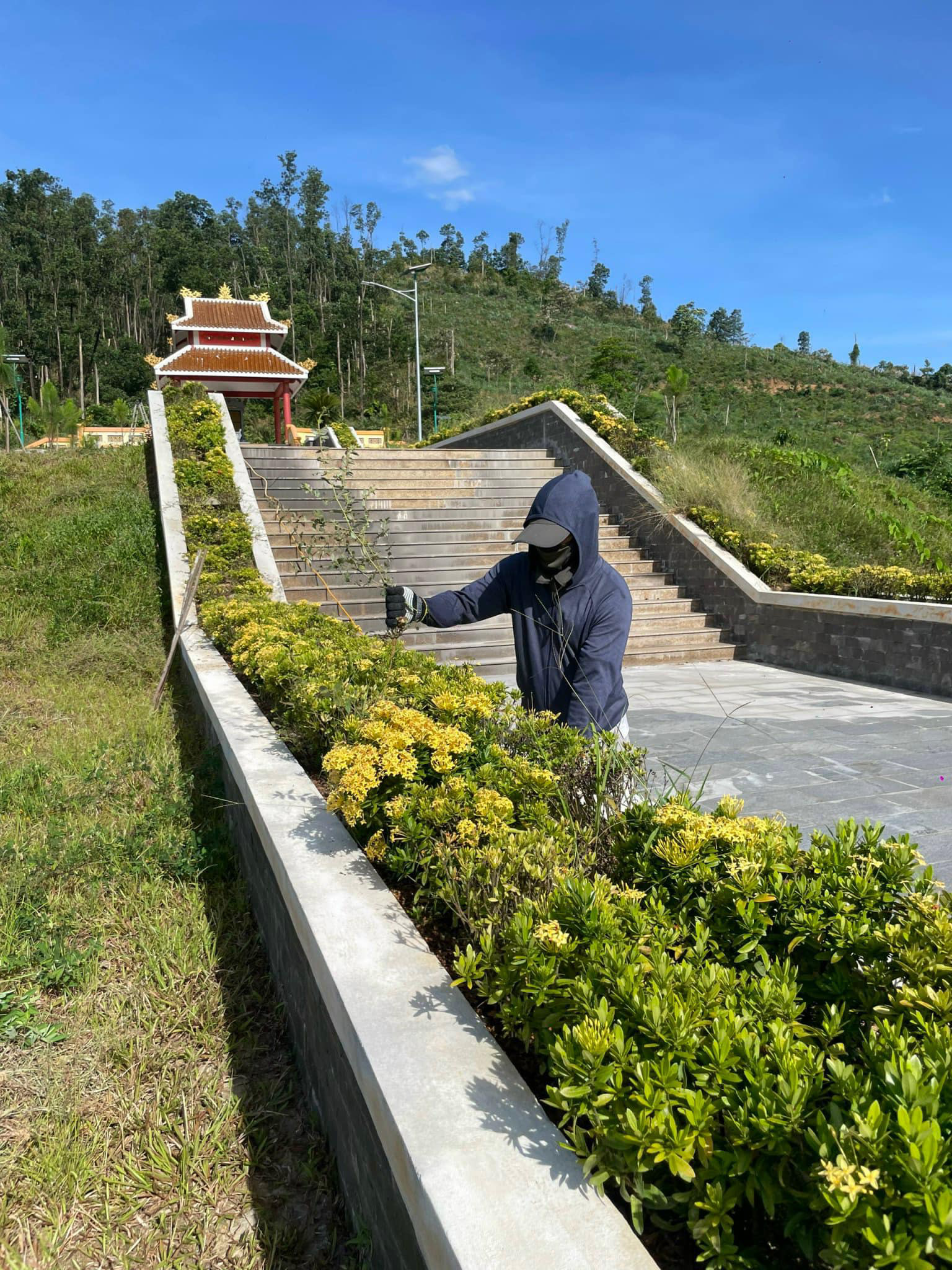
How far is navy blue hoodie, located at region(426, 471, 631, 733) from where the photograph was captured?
2.97 m

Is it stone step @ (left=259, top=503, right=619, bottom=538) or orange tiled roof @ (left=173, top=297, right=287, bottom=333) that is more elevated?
orange tiled roof @ (left=173, top=297, right=287, bottom=333)

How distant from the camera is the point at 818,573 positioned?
8453 millimetres

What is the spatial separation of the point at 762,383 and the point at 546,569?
52.6m

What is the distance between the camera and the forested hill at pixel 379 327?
44.5 meters

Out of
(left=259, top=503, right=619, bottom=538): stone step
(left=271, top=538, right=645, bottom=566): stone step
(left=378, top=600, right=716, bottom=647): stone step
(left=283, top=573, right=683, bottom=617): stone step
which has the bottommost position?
(left=378, top=600, right=716, bottom=647): stone step

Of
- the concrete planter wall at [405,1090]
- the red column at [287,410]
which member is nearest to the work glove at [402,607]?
the concrete planter wall at [405,1090]

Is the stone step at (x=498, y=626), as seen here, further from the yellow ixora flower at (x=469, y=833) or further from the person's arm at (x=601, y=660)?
the yellow ixora flower at (x=469, y=833)

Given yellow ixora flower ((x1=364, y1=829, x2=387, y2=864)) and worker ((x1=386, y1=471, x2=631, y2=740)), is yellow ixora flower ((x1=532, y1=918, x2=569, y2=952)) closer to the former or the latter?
yellow ixora flower ((x1=364, y1=829, x2=387, y2=864))

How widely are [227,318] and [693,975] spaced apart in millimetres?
29128

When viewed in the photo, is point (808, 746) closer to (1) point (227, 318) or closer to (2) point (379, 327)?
(1) point (227, 318)

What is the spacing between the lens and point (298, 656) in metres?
4.06

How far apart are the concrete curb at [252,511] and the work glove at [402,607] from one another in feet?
13.8

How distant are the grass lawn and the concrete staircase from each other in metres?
3.52

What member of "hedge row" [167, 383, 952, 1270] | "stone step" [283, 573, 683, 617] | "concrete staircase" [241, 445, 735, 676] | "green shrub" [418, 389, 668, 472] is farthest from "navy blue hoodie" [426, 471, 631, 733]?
"green shrub" [418, 389, 668, 472]
